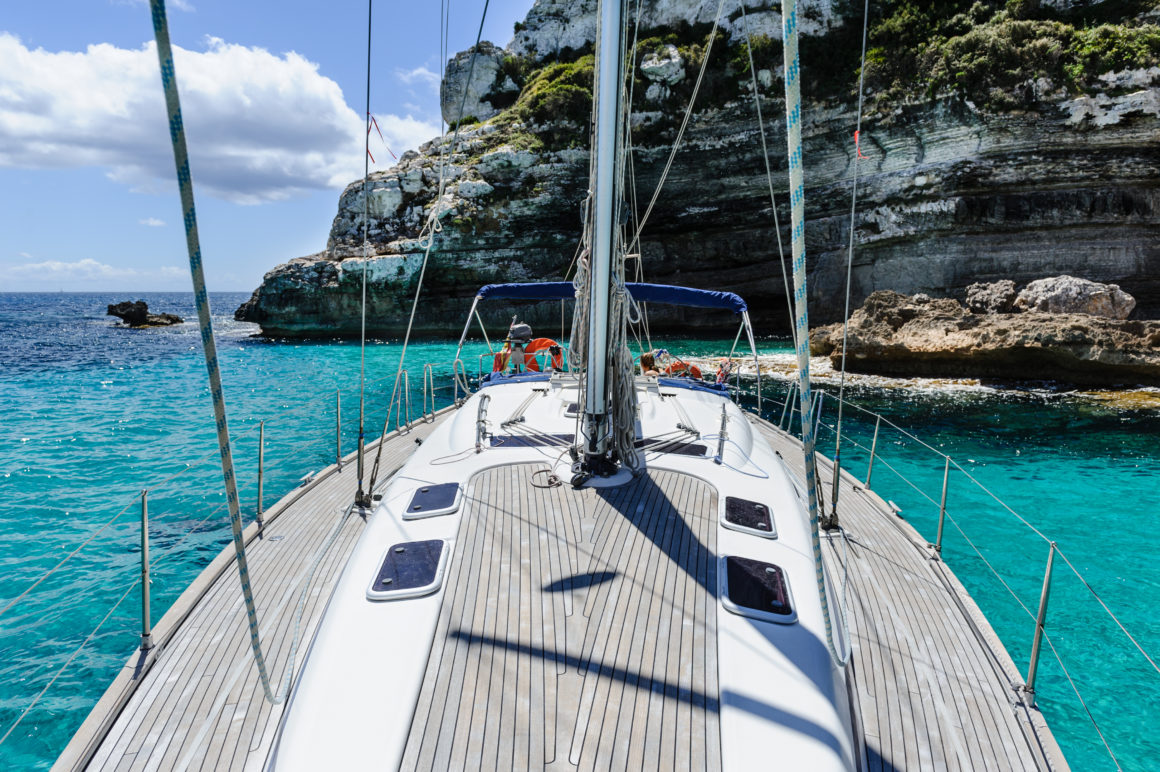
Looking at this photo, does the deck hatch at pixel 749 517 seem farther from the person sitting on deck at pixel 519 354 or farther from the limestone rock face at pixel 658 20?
the limestone rock face at pixel 658 20

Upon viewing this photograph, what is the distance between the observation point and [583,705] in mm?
2283

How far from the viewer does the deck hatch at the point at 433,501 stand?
11.3 ft

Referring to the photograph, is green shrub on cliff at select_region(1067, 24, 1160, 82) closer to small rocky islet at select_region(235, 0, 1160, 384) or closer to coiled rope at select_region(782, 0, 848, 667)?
small rocky islet at select_region(235, 0, 1160, 384)

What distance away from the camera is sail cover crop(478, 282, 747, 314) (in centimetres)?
750

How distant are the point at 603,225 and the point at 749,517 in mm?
2063

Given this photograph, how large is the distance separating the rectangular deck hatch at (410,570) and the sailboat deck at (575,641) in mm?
94

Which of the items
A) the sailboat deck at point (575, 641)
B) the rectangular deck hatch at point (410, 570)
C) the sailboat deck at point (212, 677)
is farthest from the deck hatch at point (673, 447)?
the sailboat deck at point (212, 677)

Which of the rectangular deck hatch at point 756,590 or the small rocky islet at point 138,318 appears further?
the small rocky islet at point 138,318

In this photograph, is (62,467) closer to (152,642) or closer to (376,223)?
(152,642)

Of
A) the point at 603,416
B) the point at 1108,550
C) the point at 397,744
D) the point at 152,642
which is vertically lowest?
the point at 1108,550

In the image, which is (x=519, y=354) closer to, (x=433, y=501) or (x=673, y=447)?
(x=673, y=447)

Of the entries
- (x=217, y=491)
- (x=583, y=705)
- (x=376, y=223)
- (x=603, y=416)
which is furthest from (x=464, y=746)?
(x=376, y=223)

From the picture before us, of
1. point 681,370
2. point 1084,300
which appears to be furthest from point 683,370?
point 1084,300

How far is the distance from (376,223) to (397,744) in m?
33.4
